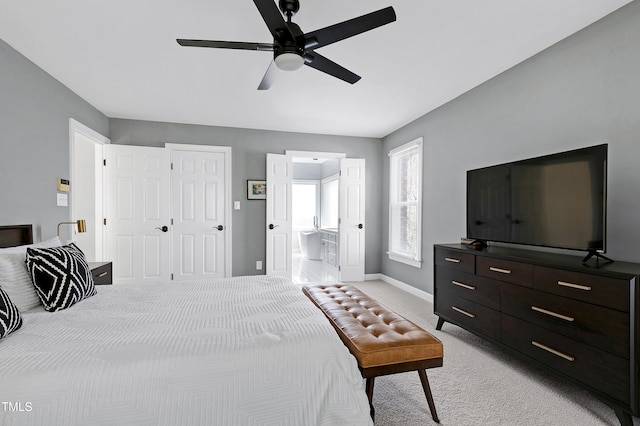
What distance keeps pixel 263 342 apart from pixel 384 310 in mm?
1034

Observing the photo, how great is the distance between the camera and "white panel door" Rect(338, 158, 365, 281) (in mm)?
5059

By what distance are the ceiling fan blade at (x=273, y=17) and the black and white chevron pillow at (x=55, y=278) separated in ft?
6.17

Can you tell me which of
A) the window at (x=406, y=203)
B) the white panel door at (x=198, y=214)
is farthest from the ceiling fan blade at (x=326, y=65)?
the white panel door at (x=198, y=214)

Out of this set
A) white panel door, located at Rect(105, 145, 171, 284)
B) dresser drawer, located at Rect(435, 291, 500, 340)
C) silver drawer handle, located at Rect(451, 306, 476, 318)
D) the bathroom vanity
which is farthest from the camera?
the bathroom vanity

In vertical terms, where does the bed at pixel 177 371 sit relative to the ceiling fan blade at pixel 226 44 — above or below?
below

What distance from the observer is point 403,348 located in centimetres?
157

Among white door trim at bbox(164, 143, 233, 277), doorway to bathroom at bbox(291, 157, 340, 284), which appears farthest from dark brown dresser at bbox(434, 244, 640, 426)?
doorway to bathroom at bbox(291, 157, 340, 284)

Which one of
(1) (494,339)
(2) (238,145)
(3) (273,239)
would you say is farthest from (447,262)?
(2) (238,145)

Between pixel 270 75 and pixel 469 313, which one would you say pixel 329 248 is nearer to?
pixel 469 313

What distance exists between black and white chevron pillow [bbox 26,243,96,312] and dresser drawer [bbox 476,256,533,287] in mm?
2997

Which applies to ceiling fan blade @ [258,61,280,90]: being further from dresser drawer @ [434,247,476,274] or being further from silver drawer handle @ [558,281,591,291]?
silver drawer handle @ [558,281,591,291]

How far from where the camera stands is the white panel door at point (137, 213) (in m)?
4.17

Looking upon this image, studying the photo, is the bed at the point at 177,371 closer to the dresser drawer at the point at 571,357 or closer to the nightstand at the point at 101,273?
the nightstand at the point at 101,273

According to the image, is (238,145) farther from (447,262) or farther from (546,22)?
(546,22)
